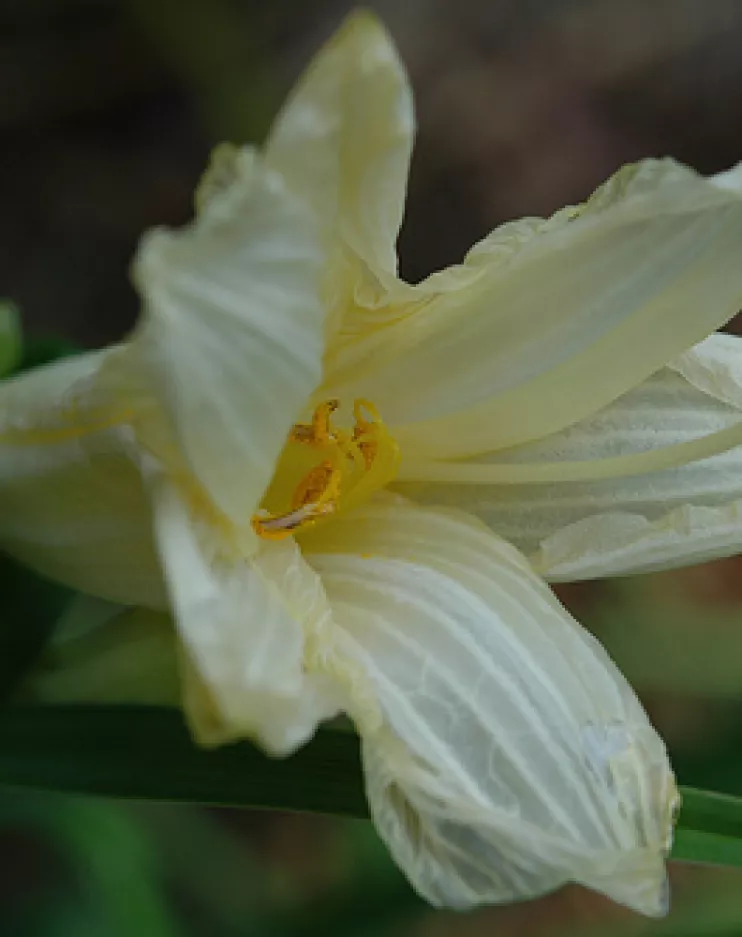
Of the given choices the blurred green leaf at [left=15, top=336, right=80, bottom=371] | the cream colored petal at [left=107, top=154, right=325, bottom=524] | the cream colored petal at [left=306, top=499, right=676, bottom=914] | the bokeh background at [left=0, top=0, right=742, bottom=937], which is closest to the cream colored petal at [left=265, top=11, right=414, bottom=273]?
the cream colored petal at [left=107, top=154, right=325, bottom=524]

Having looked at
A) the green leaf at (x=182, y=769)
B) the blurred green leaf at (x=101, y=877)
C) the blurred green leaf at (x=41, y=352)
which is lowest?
the blurred green leaf at (x=101, y=877)

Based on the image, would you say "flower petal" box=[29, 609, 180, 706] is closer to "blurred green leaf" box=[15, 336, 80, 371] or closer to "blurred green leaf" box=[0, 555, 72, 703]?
"blurred green leaf" box=[0, 555, 72, 703]

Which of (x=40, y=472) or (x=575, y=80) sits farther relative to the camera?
(x=575, y=80)

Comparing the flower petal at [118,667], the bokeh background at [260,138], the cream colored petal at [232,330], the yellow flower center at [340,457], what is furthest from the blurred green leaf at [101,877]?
the cream colored petal at [232,330]

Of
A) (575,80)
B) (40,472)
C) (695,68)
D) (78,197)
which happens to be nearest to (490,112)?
(575,80)

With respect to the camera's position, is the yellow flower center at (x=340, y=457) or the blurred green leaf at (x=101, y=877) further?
the blurred green leaf at (x=101, y=877)

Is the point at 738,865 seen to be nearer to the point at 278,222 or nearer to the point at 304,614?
the point at 304,614

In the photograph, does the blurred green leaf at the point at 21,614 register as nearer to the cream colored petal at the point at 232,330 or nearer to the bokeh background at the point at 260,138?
the cream colored petal at the point at 232,330

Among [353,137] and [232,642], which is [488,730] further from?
[353,137]
